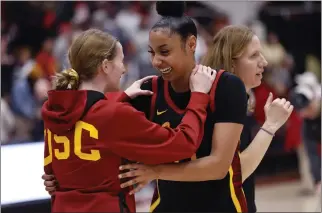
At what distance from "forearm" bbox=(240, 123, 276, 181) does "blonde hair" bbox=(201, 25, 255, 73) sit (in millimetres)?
345

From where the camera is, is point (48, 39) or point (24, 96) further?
point (48, 39)

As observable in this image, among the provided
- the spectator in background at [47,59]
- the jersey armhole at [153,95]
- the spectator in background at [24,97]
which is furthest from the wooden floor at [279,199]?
the jersey armhole at [153,95]

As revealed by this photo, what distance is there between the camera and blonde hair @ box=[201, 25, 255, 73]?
3070 millimetres

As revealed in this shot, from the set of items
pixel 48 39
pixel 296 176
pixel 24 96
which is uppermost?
pixel 48 39

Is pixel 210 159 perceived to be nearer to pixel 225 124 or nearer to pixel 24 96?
pixel 225 124

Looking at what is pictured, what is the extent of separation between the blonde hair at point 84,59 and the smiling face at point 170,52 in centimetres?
20

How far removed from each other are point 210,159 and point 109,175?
1.37 feet

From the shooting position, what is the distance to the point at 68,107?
102 inches

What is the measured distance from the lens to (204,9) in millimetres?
12258

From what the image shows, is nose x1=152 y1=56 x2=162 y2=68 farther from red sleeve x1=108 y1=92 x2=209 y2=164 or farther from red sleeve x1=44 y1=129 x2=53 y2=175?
red sleeve x1=44 y1=129 x2=53 y2=175

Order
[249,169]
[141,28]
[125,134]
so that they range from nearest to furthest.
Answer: [125,134]
[249,169]
[141,28]

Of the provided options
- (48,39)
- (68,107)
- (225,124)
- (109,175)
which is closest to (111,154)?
(109,175)

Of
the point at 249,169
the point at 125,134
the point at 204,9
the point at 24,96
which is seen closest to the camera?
the point at 125,134

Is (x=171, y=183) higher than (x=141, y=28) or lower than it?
lower
